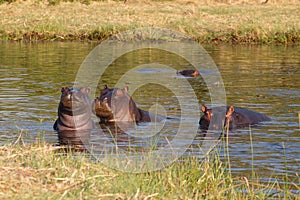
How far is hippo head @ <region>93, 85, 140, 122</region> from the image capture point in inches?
409

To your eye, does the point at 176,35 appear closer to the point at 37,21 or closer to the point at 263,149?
the point at 37,21

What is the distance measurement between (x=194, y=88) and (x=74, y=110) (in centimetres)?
573

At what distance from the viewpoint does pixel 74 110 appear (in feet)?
31.6

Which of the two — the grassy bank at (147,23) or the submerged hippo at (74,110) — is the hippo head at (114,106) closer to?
the submerged hippo at (74,110)

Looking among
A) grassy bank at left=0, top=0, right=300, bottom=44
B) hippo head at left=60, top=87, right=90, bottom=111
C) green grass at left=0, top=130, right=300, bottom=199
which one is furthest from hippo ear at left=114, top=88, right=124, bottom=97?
grassy bank at left=0, top=0, right=300, bottom=44

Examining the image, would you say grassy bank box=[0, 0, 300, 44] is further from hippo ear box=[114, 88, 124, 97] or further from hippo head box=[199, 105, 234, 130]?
hippo ear box=[114, 88, 124, 97]

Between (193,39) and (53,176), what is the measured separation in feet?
68.5

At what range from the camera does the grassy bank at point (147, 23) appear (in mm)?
26062

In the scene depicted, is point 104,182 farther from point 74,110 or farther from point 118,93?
point 118,93

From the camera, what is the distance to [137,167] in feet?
21.9

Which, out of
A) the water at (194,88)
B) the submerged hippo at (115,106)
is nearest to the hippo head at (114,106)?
the submerged hippo at (115,106)

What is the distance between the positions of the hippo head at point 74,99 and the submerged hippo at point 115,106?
0.68 metres

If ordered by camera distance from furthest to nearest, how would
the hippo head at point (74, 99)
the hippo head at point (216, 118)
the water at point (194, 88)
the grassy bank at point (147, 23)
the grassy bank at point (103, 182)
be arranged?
the grassy bank at point (147, 23), the hippo head at point (216, 118), the hippo head at point (74, 99), the water at point (194, 88), the grassy bank at point (103, 182)

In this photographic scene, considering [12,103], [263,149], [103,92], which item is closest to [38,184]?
[263,149]
